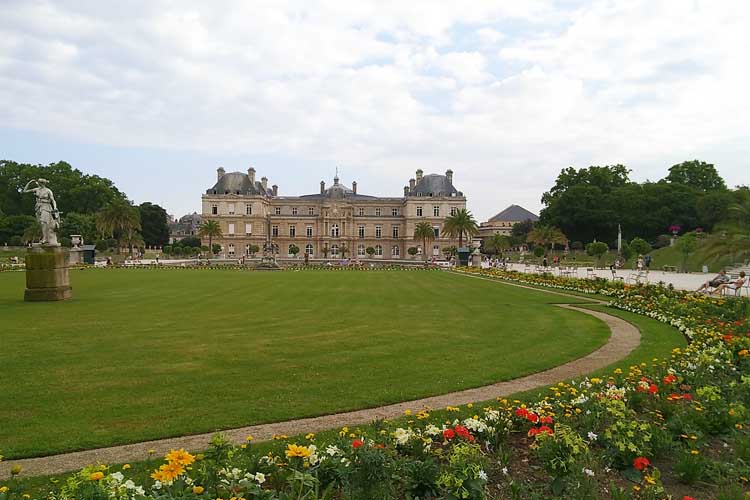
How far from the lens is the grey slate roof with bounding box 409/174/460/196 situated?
313 ft

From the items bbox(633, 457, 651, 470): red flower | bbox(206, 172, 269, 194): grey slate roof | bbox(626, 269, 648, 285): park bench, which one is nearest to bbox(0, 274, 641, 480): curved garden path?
bbox(633, 457, 651, 470): red flower

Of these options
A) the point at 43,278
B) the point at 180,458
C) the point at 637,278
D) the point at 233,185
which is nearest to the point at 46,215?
the point at 43,278

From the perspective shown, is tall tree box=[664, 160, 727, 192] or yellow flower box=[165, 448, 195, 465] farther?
tall tree box=[664, 160, 727, 192]

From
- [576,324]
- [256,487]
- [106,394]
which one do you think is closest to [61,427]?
[106,394]

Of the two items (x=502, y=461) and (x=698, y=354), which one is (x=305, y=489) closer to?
(x=502, y=461)

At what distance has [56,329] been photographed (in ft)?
42.1

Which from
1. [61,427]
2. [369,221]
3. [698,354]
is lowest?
[61,427]

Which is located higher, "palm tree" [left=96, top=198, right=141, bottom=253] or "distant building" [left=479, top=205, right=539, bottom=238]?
"distant building" [left=479, top=205, right=539, bottom=238]

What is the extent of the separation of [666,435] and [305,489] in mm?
3716

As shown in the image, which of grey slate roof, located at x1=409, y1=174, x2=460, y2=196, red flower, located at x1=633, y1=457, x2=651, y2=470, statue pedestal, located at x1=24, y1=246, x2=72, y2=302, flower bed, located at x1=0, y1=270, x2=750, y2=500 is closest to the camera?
flower bed, located at x1=0, y1=270, x2=750, y2=500

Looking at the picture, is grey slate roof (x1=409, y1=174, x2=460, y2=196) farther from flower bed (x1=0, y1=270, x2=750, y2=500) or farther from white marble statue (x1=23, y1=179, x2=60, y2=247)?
flower bed (x1=0, y1=270, x2=750, y2=500)

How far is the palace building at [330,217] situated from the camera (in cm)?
9244

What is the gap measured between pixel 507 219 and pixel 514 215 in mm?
2184

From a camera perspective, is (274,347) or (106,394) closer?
(106,394)
